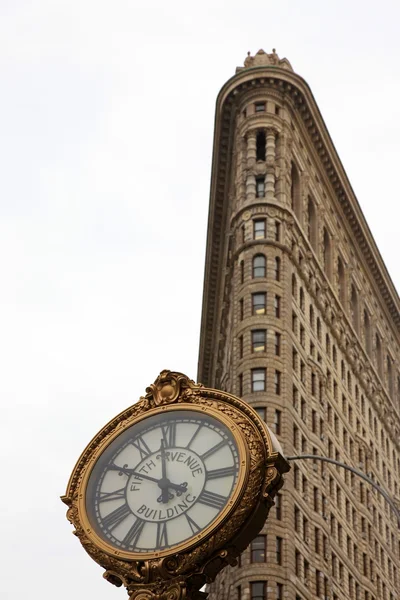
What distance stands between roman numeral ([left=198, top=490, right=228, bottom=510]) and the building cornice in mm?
75661

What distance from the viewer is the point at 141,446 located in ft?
20.0

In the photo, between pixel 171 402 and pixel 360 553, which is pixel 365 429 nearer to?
pixel 360 553

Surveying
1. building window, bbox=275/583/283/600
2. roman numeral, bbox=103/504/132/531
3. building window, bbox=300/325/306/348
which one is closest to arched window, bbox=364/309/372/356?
building window, bbox=300/325/306/348

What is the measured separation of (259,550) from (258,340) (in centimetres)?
1447

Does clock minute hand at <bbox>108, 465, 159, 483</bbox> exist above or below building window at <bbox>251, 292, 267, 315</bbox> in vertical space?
below

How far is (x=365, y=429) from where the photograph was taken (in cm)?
8506

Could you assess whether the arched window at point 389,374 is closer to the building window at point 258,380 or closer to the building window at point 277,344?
the building window at point 277,344

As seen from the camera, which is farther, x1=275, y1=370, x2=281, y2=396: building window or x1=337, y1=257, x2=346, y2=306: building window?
x1=337, y1=257, x2=346, y2=306: building window

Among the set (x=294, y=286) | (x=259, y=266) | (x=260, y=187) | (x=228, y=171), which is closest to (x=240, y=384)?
(x=259, y=266)

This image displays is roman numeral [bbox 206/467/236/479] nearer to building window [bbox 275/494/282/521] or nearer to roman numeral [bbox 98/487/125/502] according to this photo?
roman numeral [bbox 98/487/125/502]

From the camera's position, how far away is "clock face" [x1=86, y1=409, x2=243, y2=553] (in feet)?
18.4

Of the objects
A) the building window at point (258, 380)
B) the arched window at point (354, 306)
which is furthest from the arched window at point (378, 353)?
the building window at point (258, 380)

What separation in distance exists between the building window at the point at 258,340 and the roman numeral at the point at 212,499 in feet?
204

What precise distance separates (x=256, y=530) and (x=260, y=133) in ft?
246
